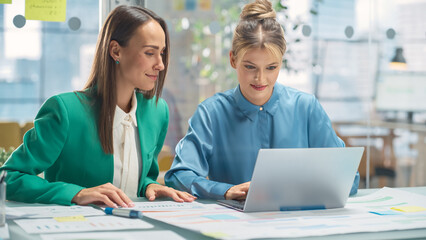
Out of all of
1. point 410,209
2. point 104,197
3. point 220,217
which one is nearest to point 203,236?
point 220,217

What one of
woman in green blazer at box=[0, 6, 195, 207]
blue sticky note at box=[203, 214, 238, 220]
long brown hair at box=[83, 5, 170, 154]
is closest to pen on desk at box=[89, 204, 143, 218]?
blue sticky note at box=[203, 214, 238, 220]

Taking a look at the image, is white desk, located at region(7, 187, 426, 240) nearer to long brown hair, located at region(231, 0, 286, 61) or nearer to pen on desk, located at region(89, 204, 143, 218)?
pen on desk, located at region(89, 204, 143, 218)

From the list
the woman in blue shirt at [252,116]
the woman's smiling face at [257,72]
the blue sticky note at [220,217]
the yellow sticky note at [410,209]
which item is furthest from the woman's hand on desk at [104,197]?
the yellow sticky note at [410,209]

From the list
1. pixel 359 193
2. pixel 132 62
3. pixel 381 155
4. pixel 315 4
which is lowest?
pixel 381 155

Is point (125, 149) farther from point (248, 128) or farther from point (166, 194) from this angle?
point (248, 128)

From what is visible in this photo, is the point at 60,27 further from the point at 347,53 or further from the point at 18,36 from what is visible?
the point at 347,53

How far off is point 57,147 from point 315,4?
270 centimetres

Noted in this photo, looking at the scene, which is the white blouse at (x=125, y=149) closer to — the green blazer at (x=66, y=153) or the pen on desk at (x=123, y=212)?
the green blazer at (x=66, y=153)

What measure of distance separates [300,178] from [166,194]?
43cm

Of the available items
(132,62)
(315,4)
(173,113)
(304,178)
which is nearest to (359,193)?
(304,178)

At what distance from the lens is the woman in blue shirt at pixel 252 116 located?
176 cm

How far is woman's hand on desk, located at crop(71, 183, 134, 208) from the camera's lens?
1396 millimetres

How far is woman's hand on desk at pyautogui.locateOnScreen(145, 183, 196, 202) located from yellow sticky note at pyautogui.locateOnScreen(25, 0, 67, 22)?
1303 mm

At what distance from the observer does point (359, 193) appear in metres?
1.80
